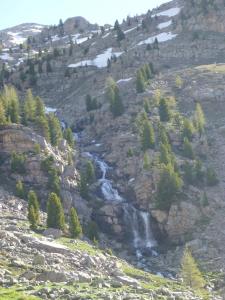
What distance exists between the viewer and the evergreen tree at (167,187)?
8662 centimetres

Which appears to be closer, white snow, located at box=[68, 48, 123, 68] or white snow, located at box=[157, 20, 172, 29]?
white snow, located at box=[68, 48, 123, 68]

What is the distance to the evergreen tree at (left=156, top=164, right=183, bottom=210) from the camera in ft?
284

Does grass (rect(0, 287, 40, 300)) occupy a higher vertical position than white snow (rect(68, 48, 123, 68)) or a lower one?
lower

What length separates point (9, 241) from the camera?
55.6m

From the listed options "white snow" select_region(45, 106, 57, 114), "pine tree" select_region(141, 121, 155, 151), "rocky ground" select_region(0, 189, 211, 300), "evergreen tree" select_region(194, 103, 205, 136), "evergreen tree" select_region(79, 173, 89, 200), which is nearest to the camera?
"rocky ground" select_region(0, 189, 211, 300)

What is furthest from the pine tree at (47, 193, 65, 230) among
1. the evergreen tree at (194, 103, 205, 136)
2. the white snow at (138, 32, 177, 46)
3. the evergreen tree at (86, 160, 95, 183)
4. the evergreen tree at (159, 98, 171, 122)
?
the white snow at (138, 32, 177, 46)

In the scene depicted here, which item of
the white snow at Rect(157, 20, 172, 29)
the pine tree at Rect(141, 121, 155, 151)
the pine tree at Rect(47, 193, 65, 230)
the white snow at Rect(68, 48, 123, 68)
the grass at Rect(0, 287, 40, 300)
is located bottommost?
the pine tree at Rect(47, 193, 65, 230)

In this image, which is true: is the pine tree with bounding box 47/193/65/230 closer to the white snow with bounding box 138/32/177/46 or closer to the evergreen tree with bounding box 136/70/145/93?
the evergreen tree with bounding box 136/70/145/93

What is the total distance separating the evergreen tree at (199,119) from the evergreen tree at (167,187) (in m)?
22.1

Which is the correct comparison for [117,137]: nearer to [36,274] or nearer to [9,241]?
[9,241]

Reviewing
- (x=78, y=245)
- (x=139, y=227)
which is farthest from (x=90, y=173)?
(x=78, y=245)

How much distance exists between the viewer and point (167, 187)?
87938 millimetres

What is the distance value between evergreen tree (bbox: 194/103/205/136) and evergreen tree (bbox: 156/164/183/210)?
870 inches

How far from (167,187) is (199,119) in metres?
27.9
